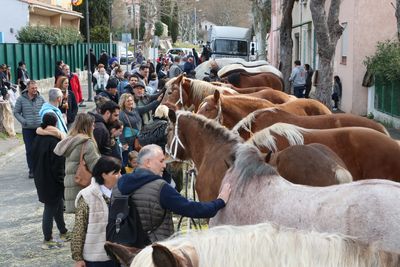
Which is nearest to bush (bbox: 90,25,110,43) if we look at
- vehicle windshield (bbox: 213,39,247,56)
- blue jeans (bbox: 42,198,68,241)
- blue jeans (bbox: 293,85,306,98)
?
vehicle windshield (bbox: 213,39,247,56)

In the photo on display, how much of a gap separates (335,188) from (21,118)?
8.00 metres

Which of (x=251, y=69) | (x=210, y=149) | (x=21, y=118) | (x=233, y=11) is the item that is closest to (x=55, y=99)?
(x=21, y=118)

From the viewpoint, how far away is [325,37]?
45.4ft

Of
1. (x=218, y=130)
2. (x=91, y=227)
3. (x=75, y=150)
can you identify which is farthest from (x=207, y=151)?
(x=75, y=150)

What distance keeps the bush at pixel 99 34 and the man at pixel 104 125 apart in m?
45.0

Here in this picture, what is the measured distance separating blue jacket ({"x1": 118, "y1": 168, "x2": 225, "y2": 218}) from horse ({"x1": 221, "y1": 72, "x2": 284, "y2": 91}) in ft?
37.8

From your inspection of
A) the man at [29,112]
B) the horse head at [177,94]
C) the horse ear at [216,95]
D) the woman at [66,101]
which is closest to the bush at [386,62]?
the horse head at [177,94]

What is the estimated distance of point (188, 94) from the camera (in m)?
10.8

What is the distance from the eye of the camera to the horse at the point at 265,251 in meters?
2.03

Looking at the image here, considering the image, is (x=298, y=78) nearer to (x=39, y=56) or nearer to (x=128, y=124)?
(x=39, y=56)

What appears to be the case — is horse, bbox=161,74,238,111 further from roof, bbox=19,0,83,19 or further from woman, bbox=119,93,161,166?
roof, bbox=19,0,83,19

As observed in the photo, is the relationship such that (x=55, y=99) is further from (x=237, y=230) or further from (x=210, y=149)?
(x=237, y=230)

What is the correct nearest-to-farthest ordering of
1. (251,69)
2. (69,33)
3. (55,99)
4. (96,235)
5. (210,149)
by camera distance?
(96,235) → (210,149) → (55,99) → (251,69) → (69,33)

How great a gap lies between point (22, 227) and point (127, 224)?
4.36 meters
